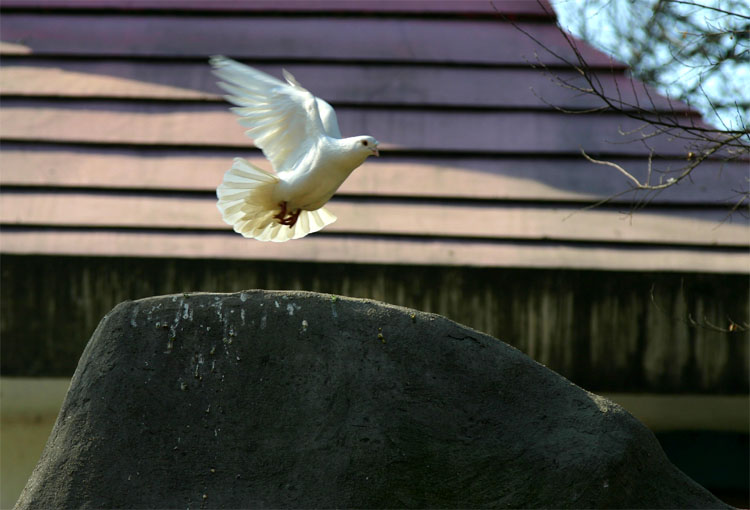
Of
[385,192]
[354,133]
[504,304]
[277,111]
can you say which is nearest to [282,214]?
[277,111]

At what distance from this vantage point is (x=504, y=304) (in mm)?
4984

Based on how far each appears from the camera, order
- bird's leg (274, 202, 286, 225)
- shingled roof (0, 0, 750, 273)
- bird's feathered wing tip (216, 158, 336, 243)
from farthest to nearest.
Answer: shingled roof (0, 0, 750, 273), bird's leg (274, 202, 286, 225), bird's feathered wing tip (216, 158, 336, 243)

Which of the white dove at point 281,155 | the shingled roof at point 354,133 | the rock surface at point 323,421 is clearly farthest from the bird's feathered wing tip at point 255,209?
the rock surface at point 323,421

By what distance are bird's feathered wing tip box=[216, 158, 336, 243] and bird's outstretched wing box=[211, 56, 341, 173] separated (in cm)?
19

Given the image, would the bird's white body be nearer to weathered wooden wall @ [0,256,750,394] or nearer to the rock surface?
weathered wooden wall @ [0,256,750,394]

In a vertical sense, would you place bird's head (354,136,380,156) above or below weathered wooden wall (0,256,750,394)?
above

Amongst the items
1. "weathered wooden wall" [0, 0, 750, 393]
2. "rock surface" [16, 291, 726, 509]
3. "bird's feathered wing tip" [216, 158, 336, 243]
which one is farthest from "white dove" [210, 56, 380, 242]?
"rock surface" [16, 291, 726, 509]

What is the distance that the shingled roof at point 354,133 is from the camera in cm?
508

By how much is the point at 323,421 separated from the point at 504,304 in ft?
6.20

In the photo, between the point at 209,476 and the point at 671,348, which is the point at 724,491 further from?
the point at 209,476

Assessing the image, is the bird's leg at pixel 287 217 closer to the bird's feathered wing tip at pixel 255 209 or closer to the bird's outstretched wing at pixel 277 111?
the bird's feathered wing tip at pixel 255 209

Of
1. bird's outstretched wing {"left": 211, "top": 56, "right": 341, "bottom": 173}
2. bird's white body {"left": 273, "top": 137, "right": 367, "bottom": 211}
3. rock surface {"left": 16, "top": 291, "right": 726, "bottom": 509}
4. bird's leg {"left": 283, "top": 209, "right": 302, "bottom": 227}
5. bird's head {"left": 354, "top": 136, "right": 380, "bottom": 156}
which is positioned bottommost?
rock surface {"left": 16, "top": 291, "right": 726, "bottom": 509}

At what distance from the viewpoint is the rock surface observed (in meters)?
3.25

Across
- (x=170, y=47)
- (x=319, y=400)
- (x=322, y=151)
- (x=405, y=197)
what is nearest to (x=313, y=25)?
(x=170, y=47)
